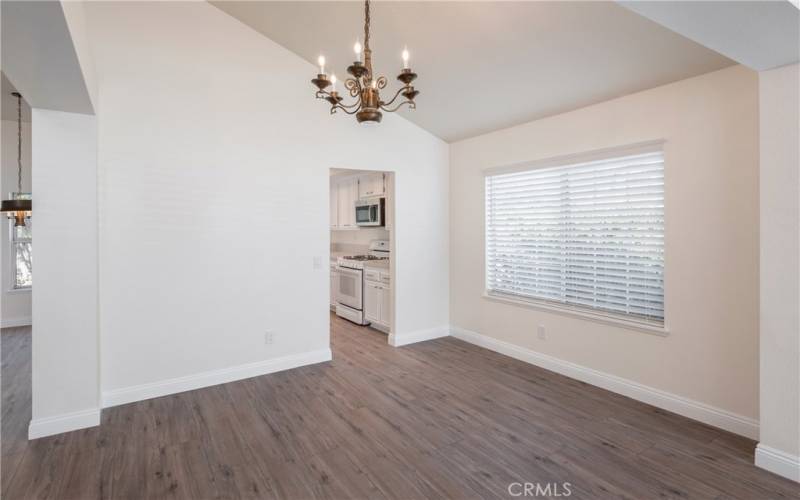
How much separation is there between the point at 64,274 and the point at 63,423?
108 centimetres

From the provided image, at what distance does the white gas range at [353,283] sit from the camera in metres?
5.87

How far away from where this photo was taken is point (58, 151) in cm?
280

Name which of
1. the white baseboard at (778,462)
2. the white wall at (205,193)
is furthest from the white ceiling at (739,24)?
the white wall at (205,193)

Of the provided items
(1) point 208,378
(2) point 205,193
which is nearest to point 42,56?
(2) point 205,193

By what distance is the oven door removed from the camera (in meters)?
5.89

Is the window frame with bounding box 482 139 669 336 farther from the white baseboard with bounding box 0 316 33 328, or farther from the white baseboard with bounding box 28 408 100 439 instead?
the white baseboard with bounding box 0 316 33 328

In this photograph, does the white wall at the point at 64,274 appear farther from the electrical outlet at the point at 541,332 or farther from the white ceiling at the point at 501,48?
the electrical outlet at the point at 541,332

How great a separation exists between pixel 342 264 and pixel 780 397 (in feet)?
17.1

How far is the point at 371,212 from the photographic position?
6.06 meters

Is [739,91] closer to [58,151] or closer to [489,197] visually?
[489,197]

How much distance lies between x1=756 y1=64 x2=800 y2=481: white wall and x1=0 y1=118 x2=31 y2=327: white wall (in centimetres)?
860

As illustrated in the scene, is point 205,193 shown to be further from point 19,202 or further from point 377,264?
point 377,264

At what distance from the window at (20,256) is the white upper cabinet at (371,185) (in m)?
5.08

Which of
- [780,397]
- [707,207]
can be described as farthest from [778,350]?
[707,207]
